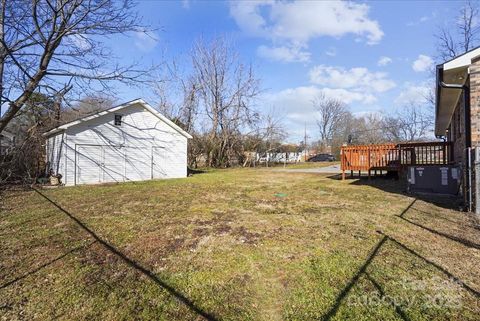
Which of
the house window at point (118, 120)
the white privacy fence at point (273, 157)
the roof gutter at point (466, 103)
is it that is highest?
the house window at point (118, 120)

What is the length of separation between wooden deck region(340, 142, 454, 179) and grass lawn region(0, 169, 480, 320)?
20.5ft

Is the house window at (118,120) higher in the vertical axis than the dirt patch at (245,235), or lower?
higher

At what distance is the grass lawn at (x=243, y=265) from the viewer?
246cm

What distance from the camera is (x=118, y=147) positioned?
1466 cm

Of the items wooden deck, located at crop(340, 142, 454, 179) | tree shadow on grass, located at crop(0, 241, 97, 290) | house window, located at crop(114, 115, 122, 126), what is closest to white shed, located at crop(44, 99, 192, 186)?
house window, located at crop(114, 115, 122, 126)

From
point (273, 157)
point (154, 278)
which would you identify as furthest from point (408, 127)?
point (154, 278)

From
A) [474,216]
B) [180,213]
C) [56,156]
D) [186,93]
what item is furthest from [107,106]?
[474,216]

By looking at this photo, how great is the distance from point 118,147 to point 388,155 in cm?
1341

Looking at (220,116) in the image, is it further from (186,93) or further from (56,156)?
(56,156)

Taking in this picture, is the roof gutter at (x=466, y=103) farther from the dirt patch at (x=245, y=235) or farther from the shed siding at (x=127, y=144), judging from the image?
the shed siding at (x=127, y=144)

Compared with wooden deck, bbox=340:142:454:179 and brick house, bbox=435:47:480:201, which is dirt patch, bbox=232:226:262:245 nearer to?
brick house, bbox=435:47:480:201

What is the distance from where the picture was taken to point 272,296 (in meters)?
2.66

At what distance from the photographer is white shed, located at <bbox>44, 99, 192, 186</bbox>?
13047mm

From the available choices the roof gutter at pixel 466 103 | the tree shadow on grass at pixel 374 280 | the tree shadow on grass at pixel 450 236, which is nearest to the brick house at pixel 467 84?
the roof gutter at pixel 466 103
